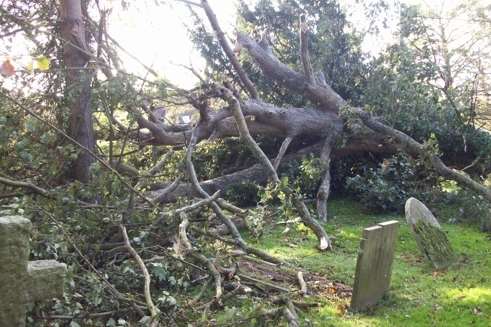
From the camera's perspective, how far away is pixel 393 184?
10.9m

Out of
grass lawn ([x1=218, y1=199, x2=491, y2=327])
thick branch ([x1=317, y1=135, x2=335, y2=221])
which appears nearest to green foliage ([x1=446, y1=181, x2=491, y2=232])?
grass lawn ([x1=218, y1=199, x2=491, y2=327])

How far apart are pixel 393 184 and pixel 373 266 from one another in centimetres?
601

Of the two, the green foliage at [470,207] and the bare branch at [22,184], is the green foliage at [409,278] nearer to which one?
the green foliage at [470,207]

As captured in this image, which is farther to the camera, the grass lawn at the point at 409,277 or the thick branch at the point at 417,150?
the thick branch at the point at 417,150

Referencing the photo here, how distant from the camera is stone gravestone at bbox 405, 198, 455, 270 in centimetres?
683

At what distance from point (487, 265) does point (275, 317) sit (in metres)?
4.09

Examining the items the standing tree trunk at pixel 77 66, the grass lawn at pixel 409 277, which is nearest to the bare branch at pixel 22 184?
the standing tree trunk at pixel 77 66

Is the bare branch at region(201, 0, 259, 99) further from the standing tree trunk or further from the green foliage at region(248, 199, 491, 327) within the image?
the green foliage at region(248, 199, 491, 327)

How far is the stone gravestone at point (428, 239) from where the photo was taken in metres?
6.83

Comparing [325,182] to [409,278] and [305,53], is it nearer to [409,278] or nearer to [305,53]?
Answer: [305,53]

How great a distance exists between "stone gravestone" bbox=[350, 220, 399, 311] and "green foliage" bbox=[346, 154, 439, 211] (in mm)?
4971

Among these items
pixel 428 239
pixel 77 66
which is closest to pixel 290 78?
pixel 77 66

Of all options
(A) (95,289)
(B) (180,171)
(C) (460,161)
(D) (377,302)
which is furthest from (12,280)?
(C) (460,161)

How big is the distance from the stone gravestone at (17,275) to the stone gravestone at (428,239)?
17.4 ft
